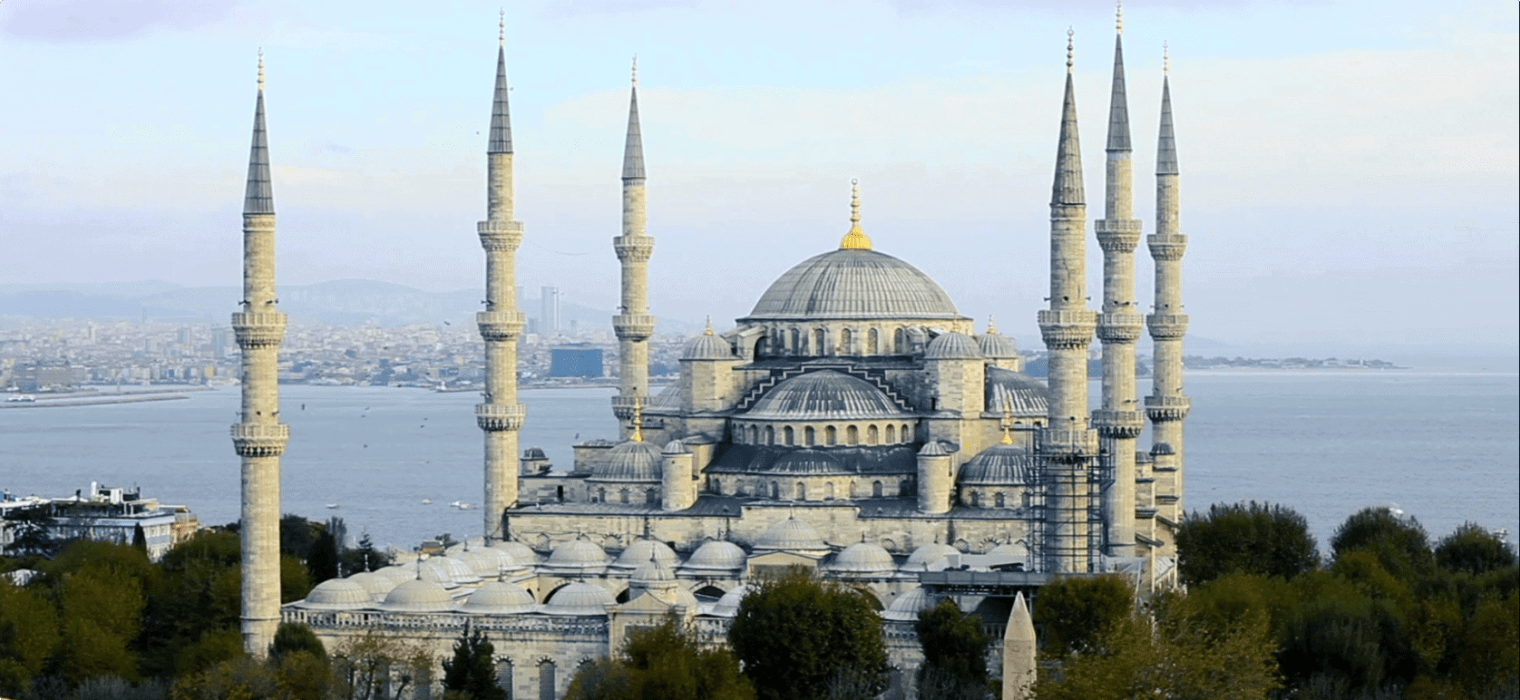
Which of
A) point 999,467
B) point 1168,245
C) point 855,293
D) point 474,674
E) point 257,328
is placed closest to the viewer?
point 474,674

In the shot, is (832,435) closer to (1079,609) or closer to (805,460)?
(805,460)

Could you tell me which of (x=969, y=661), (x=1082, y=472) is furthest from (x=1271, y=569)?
(x=969, y=661)

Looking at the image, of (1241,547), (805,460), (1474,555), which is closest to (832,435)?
(805,460)

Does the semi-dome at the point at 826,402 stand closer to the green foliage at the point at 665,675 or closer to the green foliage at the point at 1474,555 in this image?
the green foliage at the point at 1474,555

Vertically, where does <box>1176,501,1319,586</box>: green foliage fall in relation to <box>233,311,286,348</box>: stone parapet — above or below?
below

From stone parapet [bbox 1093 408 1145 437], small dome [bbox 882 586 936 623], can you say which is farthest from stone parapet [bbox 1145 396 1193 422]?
small dome [bbox 882 586 936 623]

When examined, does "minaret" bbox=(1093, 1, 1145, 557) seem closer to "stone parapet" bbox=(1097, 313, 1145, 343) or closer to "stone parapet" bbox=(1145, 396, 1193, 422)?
"stone parapet" bbox=(1097, 313, 1145, 343)

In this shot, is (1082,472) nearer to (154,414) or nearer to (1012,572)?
(1012,572)
